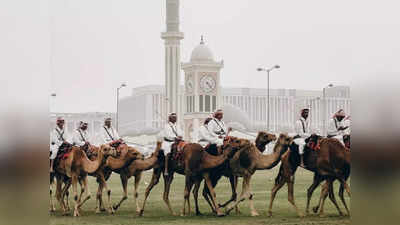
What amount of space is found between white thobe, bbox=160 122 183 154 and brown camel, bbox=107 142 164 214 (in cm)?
11

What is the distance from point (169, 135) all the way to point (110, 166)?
1.15 m

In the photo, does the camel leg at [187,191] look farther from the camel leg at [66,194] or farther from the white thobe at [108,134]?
the camel leg at [66,194]

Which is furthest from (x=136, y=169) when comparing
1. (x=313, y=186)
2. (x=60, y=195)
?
(x=313, y=186)

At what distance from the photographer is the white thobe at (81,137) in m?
14.6

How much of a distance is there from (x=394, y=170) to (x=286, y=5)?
9.78ft

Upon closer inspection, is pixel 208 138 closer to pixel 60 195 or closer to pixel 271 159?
pixel 271 159

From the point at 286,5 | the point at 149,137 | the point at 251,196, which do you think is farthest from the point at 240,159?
the point at 286,5

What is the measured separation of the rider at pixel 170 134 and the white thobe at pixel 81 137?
1311 mm

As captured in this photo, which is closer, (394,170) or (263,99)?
(394,170)

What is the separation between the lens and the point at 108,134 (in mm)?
14461

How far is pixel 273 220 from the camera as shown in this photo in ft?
44.5

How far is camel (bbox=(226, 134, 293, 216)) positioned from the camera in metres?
13.7

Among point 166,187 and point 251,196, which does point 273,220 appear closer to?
point 251,196

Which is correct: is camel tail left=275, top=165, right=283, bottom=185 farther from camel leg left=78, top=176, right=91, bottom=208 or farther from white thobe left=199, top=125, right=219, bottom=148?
camel leg left=78, top=176, right=91, bottom=208
